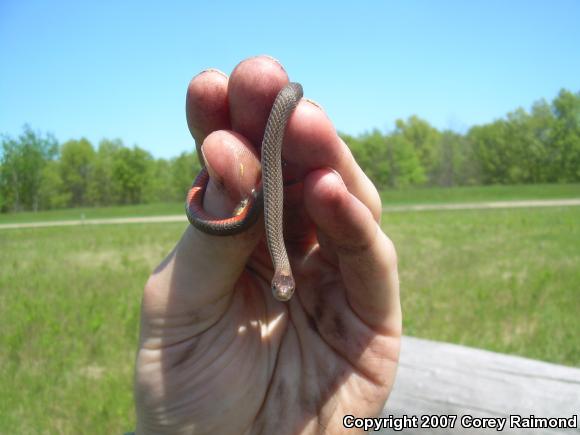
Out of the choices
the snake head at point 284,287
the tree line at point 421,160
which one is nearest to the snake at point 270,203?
the snake head at point 284,287

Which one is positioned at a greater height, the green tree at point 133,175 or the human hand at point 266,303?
the human hand at point 266,303

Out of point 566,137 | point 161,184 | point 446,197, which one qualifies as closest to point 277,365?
point 446,197

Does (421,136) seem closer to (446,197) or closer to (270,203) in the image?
(446,197)

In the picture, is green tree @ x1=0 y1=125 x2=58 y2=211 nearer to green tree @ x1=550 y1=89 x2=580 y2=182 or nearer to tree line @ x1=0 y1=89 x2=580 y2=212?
tree line @ x1=0 y1=89 x2=580 y2=212

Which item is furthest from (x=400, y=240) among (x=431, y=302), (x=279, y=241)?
(x=279, y=241)

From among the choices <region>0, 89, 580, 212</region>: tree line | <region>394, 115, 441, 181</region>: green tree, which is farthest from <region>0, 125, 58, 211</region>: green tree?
<region>394, 115, 441, 181</region>: green tree

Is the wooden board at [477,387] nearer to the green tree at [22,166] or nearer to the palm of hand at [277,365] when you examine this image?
the palm of hand at [277,365]
